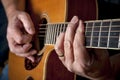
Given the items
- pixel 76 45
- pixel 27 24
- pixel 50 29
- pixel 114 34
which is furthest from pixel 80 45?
pixel 27 24

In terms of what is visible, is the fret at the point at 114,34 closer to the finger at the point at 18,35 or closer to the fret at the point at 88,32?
the fret at the point at 88,32

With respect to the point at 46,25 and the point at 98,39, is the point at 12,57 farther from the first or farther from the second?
the point at 98,39

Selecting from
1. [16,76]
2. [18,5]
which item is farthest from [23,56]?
[18,5]

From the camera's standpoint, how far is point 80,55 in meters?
0.80

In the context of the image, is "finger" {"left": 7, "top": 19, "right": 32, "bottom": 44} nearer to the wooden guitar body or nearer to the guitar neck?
the wooden guitar body

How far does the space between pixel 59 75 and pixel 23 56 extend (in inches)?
8.0

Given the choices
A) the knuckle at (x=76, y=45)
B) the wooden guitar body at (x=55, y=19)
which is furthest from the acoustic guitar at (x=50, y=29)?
the knuckle at (x=76, y=45)

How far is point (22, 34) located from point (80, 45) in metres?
0.38

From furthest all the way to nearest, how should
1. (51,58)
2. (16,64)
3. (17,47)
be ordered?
1. (16,64)
2. (17,47)
3. (51,58)

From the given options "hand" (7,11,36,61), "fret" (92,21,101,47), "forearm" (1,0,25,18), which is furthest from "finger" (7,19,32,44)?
"fret" (92,21,101,47)

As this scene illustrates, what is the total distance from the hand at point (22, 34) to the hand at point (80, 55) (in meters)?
0.26

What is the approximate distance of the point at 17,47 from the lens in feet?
3.72

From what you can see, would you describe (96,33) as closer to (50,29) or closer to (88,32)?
(88,32)

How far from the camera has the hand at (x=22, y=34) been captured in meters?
1.08
